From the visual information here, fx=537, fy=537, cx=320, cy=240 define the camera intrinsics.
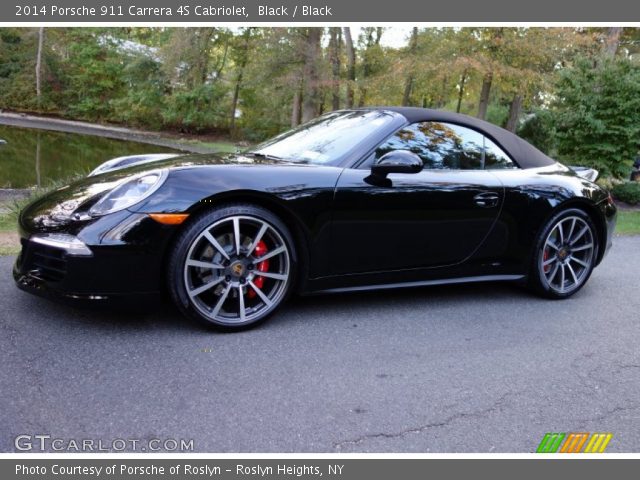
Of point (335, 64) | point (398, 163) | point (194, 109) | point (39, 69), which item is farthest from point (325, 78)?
point (398, 163)

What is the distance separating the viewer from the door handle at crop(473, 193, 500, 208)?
357 cm

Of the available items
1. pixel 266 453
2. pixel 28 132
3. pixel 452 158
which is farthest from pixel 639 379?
pixel 28 132

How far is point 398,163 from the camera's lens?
10.2 feet

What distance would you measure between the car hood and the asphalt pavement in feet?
1.66

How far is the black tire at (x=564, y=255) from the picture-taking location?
155 inches

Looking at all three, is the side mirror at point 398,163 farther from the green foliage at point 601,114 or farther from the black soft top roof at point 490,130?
the green foliage at point 601,114

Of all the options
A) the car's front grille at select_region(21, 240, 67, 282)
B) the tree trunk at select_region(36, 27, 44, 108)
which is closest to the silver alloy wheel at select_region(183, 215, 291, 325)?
the car's front grille at select_region(21, 240, 67, 282)

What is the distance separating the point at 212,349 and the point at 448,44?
13751mm

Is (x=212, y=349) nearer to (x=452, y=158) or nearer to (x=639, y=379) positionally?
(x=452, y=158)

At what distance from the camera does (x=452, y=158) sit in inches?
143

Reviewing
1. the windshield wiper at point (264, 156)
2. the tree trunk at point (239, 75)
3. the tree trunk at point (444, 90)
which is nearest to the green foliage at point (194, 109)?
the tree trunk at point (239, 75)

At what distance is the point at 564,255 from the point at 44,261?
3.51 meters

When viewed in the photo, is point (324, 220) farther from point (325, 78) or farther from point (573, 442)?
point (325, 78)

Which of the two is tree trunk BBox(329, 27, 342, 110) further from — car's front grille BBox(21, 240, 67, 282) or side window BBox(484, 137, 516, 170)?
car's front grille BBox(21, 240, 67, 282)
